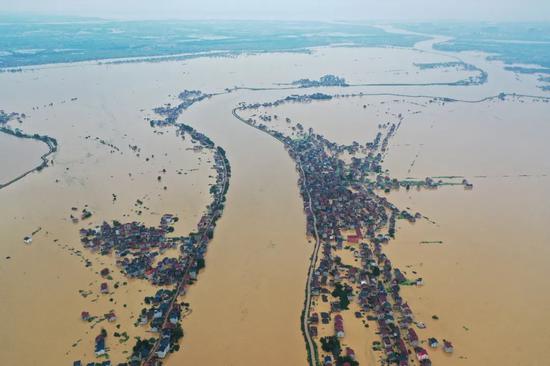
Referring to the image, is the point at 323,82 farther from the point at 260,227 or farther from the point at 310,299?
the point at 310,299

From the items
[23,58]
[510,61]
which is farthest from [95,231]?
[510,61]

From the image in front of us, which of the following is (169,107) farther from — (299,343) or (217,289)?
(299,343)

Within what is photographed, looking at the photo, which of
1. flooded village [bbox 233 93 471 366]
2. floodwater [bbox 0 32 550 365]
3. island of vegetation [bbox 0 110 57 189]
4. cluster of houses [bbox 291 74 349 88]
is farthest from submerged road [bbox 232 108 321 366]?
cluster of houses [bbox 291 74 349 88]

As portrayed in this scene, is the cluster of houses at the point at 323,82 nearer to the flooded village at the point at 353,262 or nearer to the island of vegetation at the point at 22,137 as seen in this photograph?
the flooded village at the point at 353,262

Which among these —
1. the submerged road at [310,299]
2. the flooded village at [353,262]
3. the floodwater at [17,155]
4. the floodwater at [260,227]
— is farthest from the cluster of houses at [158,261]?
the floodwater at [17,155]

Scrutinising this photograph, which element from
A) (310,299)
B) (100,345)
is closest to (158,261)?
(100,345)

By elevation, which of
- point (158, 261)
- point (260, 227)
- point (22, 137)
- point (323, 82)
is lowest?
point (260, 227)
